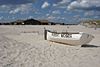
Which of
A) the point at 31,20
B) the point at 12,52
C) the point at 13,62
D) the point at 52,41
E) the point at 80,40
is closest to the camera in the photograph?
the point at 13,62

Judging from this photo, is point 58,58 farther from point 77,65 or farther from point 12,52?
point 12,52

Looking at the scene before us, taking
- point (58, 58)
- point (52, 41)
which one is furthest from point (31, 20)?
point (58, 58)

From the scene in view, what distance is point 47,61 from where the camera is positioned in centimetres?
902

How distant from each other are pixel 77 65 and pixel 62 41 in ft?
27.4

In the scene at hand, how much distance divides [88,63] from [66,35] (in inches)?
308

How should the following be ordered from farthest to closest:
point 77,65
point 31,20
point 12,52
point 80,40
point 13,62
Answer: point 31,20, point 80,40, point 12,52, point 77,65, point 13,62

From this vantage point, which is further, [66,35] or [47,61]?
[66,35]

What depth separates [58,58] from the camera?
9875 millimetres

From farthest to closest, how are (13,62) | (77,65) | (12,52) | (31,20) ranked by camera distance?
(31,20), (12,52), (77,65), (13,62)

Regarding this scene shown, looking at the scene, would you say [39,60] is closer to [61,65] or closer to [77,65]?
[61,65]

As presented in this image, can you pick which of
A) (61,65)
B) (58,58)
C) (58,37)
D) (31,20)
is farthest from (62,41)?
(31,20)

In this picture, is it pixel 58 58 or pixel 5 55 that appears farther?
pixel 58 58

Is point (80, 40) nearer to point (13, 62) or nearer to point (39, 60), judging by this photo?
point (39, 60)

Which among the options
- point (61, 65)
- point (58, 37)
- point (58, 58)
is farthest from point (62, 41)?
point (61, 65)
